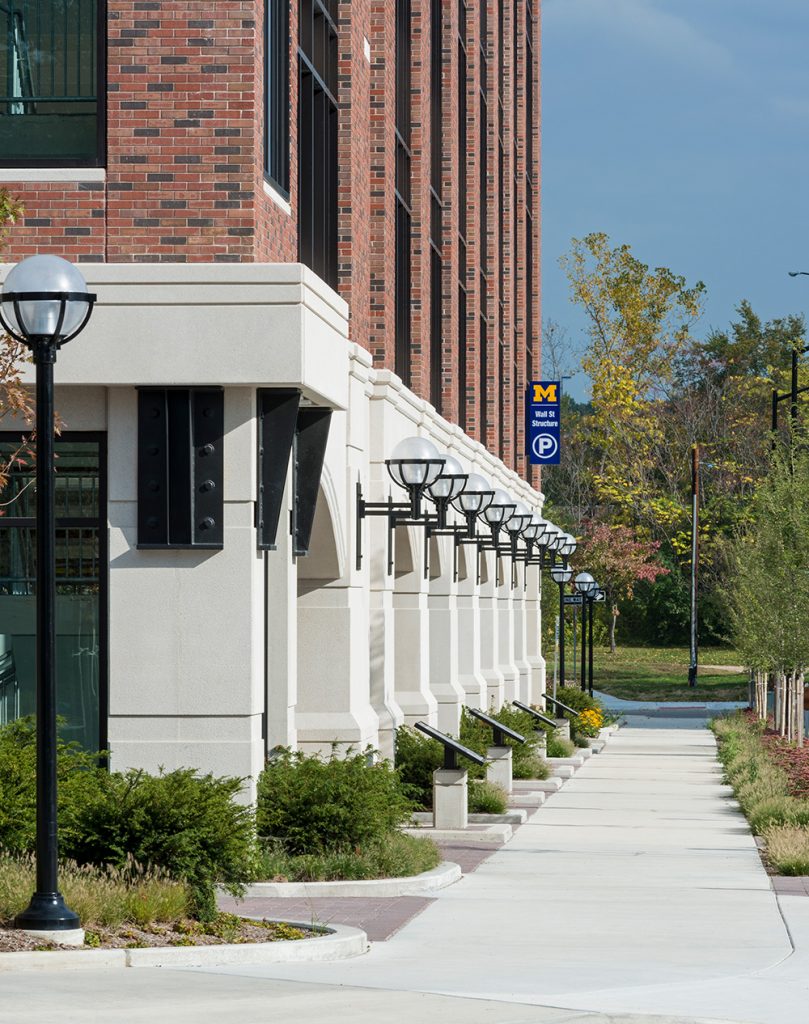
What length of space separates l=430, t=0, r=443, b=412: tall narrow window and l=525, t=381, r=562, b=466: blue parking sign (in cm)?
1428

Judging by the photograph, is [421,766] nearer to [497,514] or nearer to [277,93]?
[497,514]

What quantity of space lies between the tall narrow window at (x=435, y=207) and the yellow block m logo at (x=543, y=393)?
15.0 metres

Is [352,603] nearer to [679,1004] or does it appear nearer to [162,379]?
[162,379]

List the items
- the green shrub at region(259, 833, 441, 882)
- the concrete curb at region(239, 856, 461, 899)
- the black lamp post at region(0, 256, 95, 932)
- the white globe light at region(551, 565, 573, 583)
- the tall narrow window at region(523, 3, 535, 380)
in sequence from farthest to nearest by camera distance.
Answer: the tall narrow window at region(523, 3, 535, 380) → the white globe light at region(551, 565, 573, 583) → the green shrub at region(259, 833, 441, 882) → the concrete curb at region(239, 856, 461, 899) → the black lamp post at region(0, 256, 95, 932)

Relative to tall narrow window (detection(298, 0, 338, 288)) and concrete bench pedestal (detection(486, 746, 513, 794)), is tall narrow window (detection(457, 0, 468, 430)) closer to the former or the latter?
concrete bench pedestal (detection(486, 746, 513, 794))

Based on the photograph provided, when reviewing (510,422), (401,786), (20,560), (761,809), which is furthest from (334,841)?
(510,422)

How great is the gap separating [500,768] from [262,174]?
1075cm

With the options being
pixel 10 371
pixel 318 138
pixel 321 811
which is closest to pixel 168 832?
pixel 321 811

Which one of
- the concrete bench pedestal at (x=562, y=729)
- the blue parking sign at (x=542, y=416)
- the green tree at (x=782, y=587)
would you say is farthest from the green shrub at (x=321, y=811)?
the blue parking sign at (x=542, y=416)

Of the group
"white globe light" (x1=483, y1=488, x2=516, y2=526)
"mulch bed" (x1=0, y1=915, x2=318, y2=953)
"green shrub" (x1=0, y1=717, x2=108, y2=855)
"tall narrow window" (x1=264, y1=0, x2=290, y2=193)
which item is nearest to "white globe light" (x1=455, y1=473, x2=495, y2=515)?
"white globe light" (x1=483, y1=488, x2=516, y2=526)

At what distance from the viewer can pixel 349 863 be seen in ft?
49.5

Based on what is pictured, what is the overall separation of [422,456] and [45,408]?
345 inches

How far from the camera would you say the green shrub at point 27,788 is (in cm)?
1272

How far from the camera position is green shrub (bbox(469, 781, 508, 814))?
845 inches
